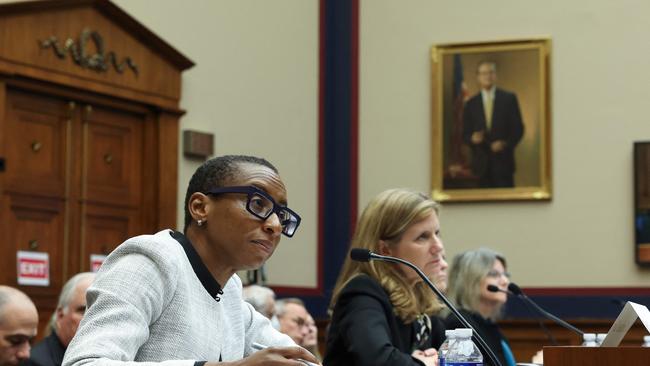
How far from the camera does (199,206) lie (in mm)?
2924

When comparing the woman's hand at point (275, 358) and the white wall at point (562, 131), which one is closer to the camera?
the woman's hand at point (275, 358)

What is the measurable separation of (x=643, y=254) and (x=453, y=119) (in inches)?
76.9

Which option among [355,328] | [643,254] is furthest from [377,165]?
[355,328]

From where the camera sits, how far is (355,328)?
392 centimetres

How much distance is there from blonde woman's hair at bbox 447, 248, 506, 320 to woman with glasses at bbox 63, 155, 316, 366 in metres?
3.35

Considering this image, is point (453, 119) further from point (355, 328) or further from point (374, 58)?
point (355, 328)

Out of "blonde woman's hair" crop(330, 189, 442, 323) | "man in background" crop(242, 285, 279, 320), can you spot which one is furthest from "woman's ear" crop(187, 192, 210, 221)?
"man in background" crop(242, 285, 279, 320)

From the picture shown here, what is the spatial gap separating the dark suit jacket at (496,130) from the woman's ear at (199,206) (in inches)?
300

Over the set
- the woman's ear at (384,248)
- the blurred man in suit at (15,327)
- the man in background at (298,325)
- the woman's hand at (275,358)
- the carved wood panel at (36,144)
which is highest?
the carved wood panel at (36,144)

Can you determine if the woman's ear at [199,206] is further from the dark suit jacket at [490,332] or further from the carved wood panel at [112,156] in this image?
the carved wood panel at [112,156]

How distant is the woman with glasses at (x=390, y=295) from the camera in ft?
12.7

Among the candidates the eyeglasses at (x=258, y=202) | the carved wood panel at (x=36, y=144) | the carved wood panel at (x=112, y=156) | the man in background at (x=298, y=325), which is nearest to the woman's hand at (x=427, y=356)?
the eyeglasses at (x=258, y=202)

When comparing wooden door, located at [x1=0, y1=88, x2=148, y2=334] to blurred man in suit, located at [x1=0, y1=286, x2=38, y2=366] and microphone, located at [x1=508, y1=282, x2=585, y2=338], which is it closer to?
blurred man in suit, located at [x1=0, y1=286, x2=38, y2=366]

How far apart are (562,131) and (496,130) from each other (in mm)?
553
